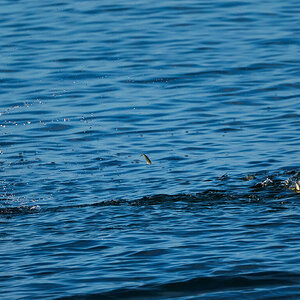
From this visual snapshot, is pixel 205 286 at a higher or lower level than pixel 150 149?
higher

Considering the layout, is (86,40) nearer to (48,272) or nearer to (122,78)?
(122,78)

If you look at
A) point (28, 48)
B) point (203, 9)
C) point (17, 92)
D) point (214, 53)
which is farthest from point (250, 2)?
point (17, 92)

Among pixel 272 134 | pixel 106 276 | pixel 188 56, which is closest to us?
pixel 106 276

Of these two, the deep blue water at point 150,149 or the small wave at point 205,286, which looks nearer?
the small wave at point 205,286

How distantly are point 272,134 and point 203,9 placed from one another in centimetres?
968

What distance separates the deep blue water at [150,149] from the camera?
23.2 feet

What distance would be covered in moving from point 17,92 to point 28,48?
11.5 ft

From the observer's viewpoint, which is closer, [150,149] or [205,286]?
[205,286]

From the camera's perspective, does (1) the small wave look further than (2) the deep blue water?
No

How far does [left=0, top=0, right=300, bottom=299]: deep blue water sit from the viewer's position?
7062mm

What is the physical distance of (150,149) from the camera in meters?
11.8

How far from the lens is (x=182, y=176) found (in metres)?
10.3

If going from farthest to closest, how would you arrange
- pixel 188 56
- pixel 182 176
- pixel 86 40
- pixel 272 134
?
1. pixel 86 40
2. pixel 188 56
3. pixel 272 134
4. pixel 182 176

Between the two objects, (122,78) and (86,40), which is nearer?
(122,78)
